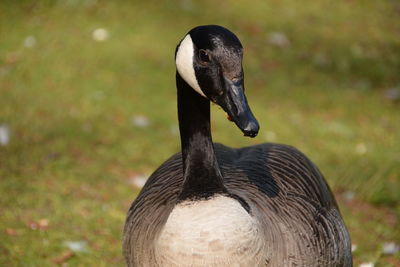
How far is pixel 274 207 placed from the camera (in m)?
3.51

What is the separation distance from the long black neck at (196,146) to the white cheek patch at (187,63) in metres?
0.14

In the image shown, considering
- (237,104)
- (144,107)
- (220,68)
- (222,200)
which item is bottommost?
(222,200)

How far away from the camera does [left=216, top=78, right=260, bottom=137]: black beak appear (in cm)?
290

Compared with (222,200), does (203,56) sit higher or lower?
higher

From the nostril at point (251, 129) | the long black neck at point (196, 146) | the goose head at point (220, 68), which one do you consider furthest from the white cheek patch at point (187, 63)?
the nostril at point (251, 129)

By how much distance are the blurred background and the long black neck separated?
150cm

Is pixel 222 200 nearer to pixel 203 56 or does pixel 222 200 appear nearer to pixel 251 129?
pixel 251 129

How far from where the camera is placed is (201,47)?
310 centimetres

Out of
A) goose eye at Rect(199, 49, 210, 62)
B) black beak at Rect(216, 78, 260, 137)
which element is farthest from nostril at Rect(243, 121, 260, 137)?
goose eye at Rect(199, 49, 210, 62)

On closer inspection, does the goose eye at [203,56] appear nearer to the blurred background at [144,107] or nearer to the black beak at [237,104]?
the black beak at [237,104]

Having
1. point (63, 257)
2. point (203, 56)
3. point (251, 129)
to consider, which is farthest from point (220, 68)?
point (63, 257)

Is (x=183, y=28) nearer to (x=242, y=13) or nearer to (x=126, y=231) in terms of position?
(x=242, y=13)

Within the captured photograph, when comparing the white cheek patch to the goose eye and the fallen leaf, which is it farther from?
the fallen leaf

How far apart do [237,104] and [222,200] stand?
47cm
